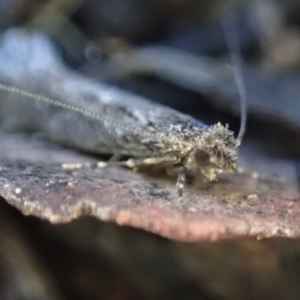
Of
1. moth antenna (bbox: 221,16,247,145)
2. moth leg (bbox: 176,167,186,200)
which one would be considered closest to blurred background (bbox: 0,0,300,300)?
moth antenna (bbox: 221,16,247,145)

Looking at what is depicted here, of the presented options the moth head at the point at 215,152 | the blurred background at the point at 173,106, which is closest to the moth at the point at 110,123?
the moth head at the point at 215,152

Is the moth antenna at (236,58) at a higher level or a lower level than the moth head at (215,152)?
higher

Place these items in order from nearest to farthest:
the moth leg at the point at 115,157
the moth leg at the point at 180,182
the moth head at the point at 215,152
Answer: the moth leg at the point at 180,182 < the moth head at the point at 215,152 < the moth leg at the point at 115,157

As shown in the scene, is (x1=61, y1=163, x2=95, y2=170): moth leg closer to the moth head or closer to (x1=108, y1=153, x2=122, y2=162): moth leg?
(x1=108, y1=153, x2=122, y2=162): moth leg

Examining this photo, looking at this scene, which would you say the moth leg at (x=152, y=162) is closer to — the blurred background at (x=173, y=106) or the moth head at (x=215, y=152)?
the moth head at (x=215, y=152)

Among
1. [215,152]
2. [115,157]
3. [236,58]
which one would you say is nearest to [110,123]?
[115,157]

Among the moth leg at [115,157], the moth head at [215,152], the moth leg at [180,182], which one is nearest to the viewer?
the moth leg at [180,182]

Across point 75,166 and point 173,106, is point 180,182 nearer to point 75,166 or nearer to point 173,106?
point 75,166
